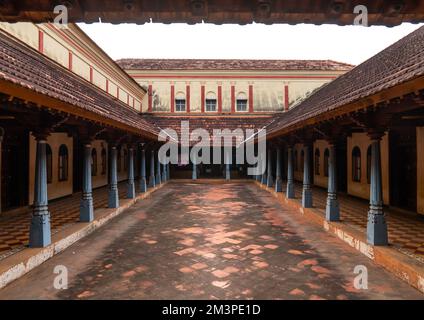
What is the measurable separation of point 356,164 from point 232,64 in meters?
17.3

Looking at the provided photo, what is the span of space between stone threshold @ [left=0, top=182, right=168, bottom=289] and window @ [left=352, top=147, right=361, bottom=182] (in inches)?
399

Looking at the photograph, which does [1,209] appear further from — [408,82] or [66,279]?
[408,82]

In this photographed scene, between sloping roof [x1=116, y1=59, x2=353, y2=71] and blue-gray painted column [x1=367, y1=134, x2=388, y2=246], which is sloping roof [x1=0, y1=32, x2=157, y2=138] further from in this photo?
sloping roof [x1=116, y1=59, x2=353, y2=71]

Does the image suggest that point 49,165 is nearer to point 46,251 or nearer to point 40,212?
point 40,212

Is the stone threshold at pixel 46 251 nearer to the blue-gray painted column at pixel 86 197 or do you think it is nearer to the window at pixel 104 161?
the blue-gray painted column at pixel 86 197

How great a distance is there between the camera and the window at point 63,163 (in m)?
12.7

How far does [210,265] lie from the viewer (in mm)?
5520

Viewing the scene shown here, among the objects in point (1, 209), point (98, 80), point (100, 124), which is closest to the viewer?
point (100, 124)

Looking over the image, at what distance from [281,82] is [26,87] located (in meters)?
24.6

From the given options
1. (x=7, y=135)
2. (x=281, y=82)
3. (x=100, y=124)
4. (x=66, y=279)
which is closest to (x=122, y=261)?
(x=66, y=279)

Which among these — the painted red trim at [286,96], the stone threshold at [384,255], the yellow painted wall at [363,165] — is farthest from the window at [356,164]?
the painted red trim at [286,96]

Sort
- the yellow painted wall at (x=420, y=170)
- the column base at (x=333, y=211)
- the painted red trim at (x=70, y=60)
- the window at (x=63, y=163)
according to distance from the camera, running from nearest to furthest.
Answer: the column base at (x=333, y=211)
the yellow painted wall at (x=420, y=170)
the window at (x=63, y=163)
the painted red trim at (x=70, y=60)

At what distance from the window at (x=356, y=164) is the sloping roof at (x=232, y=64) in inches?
603

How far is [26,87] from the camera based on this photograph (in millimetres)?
4344
